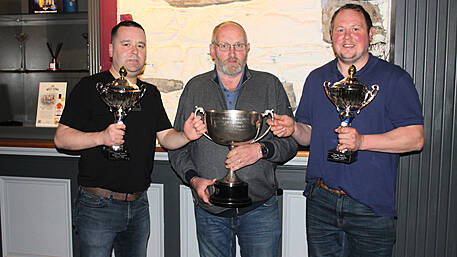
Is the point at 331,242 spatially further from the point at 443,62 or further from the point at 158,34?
the point at 158,34

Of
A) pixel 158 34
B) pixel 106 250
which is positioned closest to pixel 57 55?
pixel 158 34

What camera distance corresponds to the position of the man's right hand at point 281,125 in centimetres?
198

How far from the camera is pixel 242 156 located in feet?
6.55

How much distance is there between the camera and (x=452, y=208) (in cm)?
248

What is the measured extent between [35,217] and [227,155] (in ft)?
6.55

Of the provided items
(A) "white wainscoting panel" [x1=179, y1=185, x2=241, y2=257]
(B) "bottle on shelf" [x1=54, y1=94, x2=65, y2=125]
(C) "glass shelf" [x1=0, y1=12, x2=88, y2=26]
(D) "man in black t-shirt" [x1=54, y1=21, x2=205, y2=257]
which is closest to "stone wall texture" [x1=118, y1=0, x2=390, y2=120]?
(C) "glass shelf" [x1=0, y1=12, x2=88, y2=26]

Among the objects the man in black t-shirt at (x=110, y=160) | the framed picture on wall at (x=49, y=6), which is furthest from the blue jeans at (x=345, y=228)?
the framed picture on wall at (x=49, y=6)

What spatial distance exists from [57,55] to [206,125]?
2347 mm

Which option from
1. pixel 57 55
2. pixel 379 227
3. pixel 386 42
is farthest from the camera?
pixel 57 55

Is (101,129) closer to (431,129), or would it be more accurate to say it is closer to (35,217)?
(35,217)

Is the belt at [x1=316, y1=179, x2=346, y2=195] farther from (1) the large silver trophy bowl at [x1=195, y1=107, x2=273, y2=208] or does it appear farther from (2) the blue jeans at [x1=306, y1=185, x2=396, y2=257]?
(1) the large silver trophy bowl at [x1=195, y1=107, x2=273, y2=208]

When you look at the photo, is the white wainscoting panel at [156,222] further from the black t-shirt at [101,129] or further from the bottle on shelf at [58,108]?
the bottle on shelf at [58,108]

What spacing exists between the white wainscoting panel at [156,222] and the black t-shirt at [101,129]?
76 centimetres

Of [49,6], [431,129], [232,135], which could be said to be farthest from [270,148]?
[49,6]
